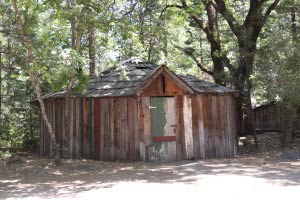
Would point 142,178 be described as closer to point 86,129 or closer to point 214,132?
point 86,129

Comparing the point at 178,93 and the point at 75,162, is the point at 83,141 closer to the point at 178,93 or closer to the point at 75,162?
the point at 75,162

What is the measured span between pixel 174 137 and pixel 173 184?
5.29 metres

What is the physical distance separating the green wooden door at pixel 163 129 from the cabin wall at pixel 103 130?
0.64m

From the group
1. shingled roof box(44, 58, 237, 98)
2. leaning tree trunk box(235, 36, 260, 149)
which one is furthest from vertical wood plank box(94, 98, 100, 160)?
leaning tree trunk box(235, 36, 260, 149)

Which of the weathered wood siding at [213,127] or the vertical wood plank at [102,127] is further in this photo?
the weathered wood siding at [213,127]

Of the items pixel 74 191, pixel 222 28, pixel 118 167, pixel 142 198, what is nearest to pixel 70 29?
pixel 118 167

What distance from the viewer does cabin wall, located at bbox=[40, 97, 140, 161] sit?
567 inches

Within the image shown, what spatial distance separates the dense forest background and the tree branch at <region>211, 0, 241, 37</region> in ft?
0.16

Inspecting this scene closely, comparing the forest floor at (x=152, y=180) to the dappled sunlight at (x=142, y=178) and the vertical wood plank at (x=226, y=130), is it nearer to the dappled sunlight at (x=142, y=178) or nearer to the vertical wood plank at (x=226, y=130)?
the dappled sunlight at (x=142, y=178)

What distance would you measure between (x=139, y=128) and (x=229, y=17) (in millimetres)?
8137

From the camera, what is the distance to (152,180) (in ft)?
33.3

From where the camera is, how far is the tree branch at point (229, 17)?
1855 centimetres

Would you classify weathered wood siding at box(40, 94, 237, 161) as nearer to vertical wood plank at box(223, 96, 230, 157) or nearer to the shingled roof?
vertical wood plank at box(223, 96, 230, 157)

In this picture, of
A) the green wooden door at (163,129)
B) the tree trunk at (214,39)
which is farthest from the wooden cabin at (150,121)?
the tree trunk at (214,39)
